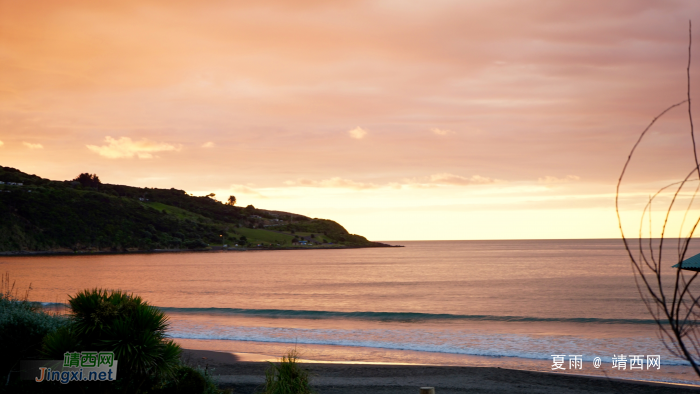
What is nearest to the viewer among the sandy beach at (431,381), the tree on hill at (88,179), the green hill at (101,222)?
the sandy beach at (431,381)

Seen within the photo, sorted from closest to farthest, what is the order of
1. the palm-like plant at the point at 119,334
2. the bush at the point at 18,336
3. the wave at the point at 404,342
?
the palm-like plant at the point at 119,334, the bush at the point at 18,336, the wave at the point at 404,342

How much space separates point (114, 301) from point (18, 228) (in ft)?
433

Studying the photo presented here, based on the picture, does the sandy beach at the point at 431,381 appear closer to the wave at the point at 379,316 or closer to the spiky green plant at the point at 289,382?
the spiky green plant at the point at 289,382

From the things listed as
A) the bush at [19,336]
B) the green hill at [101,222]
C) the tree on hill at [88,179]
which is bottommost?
the bush at [19,336]

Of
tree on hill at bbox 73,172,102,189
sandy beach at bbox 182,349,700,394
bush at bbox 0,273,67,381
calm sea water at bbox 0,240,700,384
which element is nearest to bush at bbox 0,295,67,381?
bush at bbox 0,273,67,381

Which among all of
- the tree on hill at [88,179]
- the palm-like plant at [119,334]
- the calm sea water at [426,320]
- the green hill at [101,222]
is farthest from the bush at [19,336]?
the tree on hill at [88,179]

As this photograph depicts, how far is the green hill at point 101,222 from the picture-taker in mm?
116375

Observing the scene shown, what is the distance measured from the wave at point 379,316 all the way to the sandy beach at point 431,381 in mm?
14693

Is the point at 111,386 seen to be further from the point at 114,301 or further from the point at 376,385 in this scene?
the point at 376,385

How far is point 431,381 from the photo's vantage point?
13.6 meters

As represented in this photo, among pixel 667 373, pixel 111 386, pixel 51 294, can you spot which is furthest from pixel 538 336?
pixel 51 294

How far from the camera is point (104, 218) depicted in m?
133

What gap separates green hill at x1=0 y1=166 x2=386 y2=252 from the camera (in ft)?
382

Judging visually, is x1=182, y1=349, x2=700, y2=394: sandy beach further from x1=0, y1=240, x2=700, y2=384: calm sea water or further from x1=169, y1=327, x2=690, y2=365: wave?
x1=169, y1=327, x2=690, y2=365: wave
